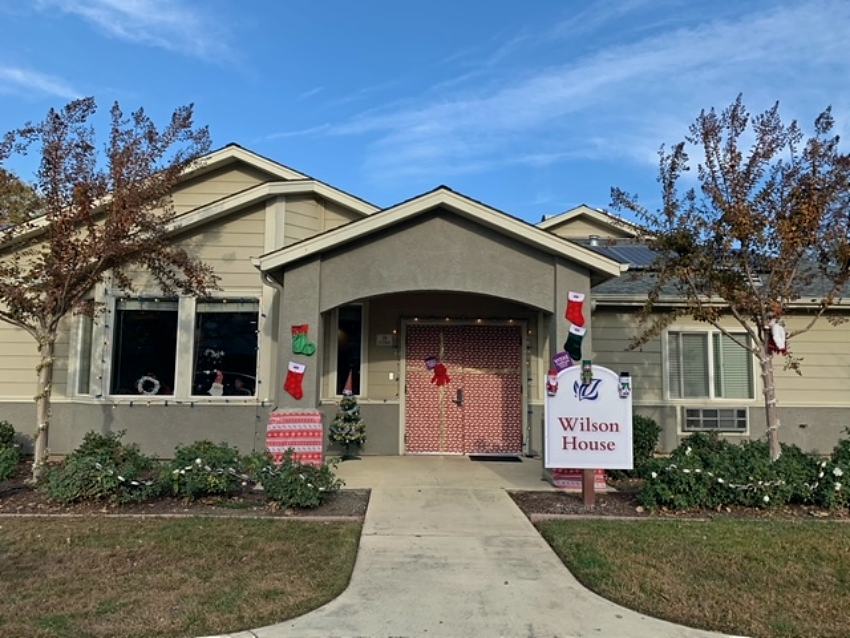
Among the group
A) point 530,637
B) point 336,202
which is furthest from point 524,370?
point 530,637

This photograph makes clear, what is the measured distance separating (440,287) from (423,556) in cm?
428

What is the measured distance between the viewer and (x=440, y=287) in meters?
9.11

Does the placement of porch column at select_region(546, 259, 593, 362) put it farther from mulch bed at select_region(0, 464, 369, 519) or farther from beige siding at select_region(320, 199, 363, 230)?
beige siding at select_region(320, 199, 363, 230)

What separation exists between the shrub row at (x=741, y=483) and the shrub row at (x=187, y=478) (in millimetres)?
3832

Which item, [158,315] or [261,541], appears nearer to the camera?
[261,541]

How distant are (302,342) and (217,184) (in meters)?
4.95

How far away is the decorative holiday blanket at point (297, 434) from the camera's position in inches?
342

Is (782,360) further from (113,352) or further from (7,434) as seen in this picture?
(7,434)

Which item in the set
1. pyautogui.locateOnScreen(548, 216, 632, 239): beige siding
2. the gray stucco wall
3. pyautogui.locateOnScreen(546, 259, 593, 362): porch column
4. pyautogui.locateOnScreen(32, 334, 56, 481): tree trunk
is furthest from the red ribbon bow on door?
pyautogui.locateOnScreen(548, 216, 632, 239): beige siding

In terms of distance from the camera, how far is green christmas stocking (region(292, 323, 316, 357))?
8.92 meters

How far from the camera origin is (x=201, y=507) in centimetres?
728

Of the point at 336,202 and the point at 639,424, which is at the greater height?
the point at 336,202

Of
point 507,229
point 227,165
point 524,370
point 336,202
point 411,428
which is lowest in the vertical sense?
point 411,428

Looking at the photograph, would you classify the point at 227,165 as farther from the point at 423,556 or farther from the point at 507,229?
the point at 423,556
